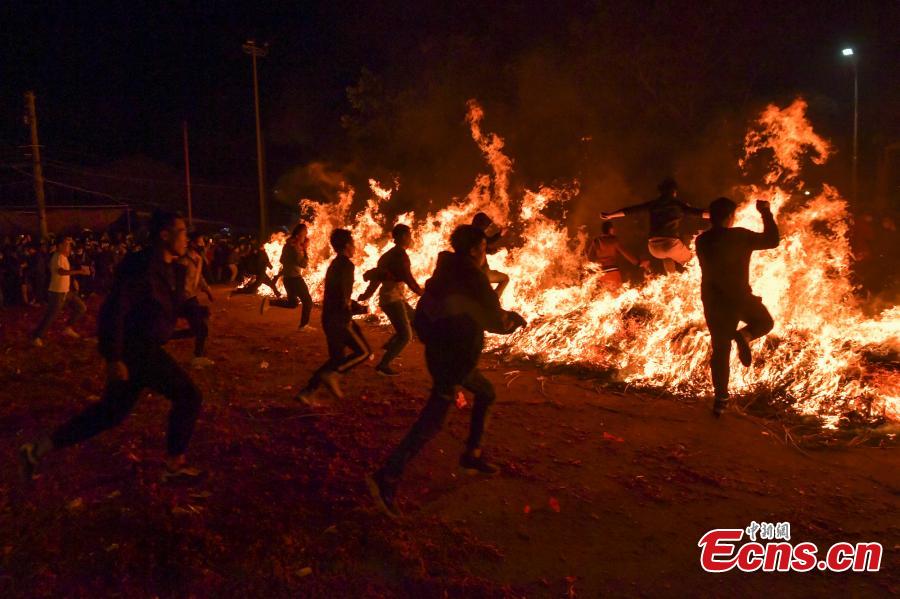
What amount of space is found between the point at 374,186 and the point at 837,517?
1854 cm

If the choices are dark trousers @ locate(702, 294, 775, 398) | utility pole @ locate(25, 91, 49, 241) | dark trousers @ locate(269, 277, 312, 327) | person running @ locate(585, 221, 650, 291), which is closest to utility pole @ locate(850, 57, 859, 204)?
person running @ locate(585, 221, 650, 291)

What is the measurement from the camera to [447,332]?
14.4ft

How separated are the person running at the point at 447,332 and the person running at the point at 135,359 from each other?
1.50 meters

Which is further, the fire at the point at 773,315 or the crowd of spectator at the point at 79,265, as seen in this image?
→ the crowd of spectator at the point at 79,265

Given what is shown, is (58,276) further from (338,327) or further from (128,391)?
(128,391)

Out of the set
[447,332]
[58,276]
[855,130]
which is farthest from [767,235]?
[855,130]

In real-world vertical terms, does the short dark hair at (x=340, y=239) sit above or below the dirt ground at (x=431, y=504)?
above

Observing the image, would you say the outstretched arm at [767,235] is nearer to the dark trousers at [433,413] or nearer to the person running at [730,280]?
the person running at [730,280]

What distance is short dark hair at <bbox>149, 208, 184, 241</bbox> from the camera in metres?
4.75

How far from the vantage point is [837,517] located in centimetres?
442

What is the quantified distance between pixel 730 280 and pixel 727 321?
40 cm

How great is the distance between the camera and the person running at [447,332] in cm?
427

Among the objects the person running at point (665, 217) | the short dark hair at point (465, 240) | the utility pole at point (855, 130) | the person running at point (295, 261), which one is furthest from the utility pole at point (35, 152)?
the utility pole at point (855, 130)

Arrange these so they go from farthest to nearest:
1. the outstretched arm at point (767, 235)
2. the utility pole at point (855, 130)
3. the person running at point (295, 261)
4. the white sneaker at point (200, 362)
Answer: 1. the utility pole at point (855, 130)
2. the person running at point (295, 261)
3. the white sneaker at point (200, 362)
4. the outstretched arm at point (767, 235)
